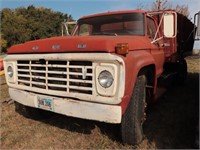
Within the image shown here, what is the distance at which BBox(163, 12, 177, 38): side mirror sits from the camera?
4461 millimetres

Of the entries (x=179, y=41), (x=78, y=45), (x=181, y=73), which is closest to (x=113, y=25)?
(x=78, y=45)

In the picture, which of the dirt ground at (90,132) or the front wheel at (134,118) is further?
the dirt ground at (90,132)

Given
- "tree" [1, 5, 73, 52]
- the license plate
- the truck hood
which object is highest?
"tree" [1, 5, 73, 52]

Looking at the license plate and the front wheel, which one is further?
the license plate

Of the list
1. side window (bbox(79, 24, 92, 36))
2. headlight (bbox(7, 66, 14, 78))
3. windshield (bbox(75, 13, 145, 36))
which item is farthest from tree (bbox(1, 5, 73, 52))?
headlight (bbox(7, 66, 14, 78))

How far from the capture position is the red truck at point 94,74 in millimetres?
2926

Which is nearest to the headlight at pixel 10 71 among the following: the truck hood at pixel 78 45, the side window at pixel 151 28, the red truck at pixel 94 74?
the red truck at pixel 94 74

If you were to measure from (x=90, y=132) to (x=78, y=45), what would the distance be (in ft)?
4.99

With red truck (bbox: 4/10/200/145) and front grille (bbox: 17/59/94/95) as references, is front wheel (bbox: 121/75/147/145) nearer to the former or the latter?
red truck (bbox: 4/10/200/145)

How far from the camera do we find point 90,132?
395 centimetres

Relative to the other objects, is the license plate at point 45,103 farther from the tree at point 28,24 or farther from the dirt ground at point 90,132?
the tree at point 28,24

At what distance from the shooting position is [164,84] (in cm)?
545

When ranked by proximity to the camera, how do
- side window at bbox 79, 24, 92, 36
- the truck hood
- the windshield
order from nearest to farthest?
the truck hood → the windshield → side window at bbox 79, 24, 92, 36

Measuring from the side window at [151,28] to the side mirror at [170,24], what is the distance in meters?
0.27
